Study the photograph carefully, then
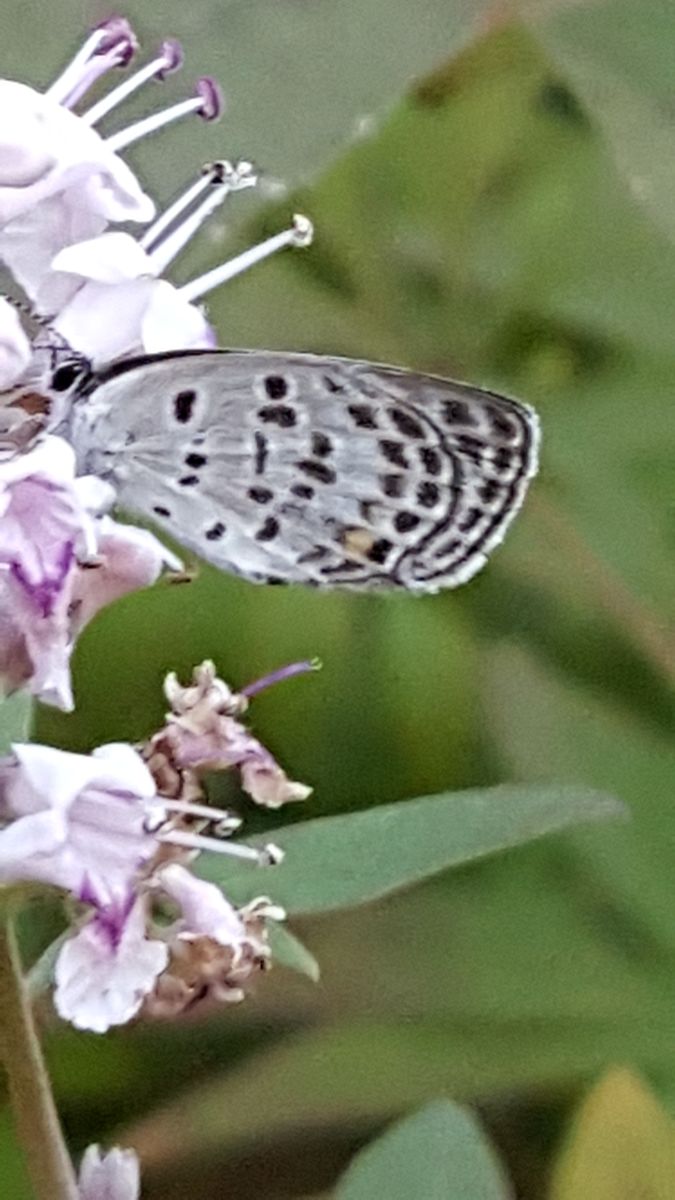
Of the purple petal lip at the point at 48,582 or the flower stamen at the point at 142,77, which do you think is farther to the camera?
the flower stamen at the point at 142,77

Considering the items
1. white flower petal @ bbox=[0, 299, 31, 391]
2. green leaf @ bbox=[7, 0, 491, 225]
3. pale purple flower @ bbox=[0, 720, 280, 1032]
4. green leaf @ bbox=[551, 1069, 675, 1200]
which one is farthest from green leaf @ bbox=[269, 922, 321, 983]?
green leaf @ bbox=[7, 0, 491, 225]

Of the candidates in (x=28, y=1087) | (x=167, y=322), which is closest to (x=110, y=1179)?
(x=28, y=1087)

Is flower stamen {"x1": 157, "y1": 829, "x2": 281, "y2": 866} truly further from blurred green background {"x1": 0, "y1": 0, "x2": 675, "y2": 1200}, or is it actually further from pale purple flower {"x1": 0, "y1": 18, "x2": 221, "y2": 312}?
blurred green background {"x1": 0, "y1": 0, "x2": 675, "y2": 1200}

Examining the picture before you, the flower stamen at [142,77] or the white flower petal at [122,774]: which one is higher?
the flower stamen at [142,77]

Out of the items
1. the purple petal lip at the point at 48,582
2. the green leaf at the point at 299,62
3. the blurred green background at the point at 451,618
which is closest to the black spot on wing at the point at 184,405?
the purple petal lip at the point at 48,582

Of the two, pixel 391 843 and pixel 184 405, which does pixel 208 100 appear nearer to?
pixel 184 405

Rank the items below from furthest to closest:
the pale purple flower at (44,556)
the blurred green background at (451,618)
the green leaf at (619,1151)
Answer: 1. the blurred green background at (451,618)
2. the green leaf at (619,1151)
3. the pale purple flower at (44,556)

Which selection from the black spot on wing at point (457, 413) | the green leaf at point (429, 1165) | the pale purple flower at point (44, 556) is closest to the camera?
the pale purple flower at point (44, 556)

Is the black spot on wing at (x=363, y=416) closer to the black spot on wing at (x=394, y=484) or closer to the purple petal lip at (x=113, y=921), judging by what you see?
the black spot on wing at (x=394, y=484)

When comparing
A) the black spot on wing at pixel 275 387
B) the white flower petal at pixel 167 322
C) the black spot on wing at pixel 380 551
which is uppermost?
the white flower petal at pixel 167 322
